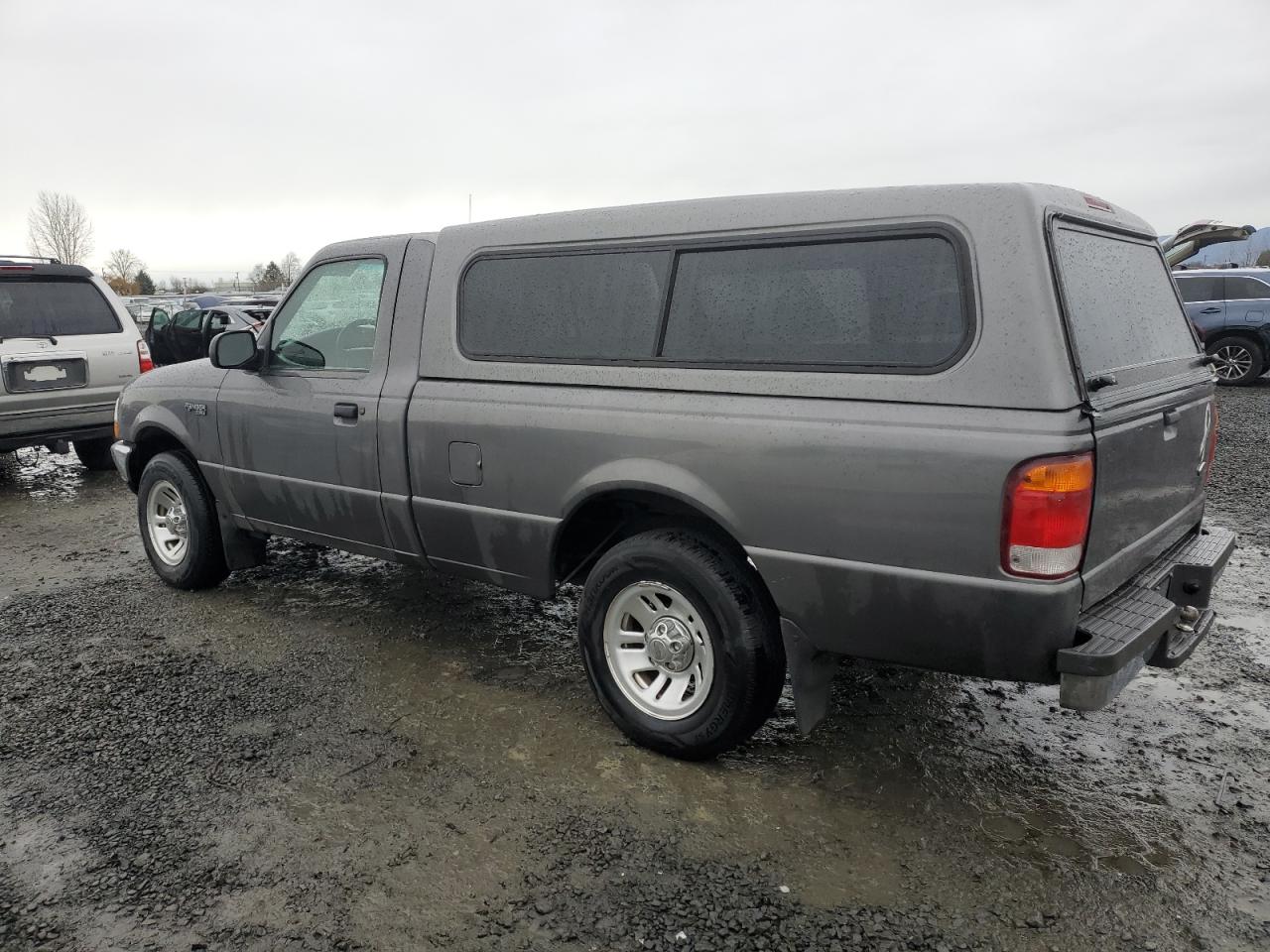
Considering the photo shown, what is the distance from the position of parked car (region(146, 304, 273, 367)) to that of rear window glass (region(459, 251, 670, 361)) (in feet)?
36.8

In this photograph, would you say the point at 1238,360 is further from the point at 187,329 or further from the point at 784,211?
the point at 187,329

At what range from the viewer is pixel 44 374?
7.73m

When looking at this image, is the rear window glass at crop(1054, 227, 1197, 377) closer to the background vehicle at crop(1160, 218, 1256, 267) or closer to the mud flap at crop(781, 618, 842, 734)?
the mud flap at crop(781, 618, 842, 734)

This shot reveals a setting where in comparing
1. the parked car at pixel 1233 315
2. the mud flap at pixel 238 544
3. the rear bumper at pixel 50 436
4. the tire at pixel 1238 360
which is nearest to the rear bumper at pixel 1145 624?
the mud flap at pixel 238 544

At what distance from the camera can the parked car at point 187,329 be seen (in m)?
14.2

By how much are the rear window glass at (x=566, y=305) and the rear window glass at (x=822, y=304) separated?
0.49ft

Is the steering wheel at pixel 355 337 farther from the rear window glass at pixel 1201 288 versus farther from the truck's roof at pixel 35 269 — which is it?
the rear window glass at pixel 1201 288

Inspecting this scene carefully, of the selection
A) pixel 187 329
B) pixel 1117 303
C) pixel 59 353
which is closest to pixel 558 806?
pixel 1117 303

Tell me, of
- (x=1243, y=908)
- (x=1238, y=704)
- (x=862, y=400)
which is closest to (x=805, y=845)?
(x=1243, y=908)

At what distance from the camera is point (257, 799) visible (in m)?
3.17

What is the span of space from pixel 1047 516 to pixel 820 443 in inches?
26.7

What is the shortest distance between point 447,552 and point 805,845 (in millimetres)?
1961

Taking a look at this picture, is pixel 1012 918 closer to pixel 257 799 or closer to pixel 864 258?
pixel 864 258

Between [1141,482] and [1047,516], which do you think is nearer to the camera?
[1047,516]
